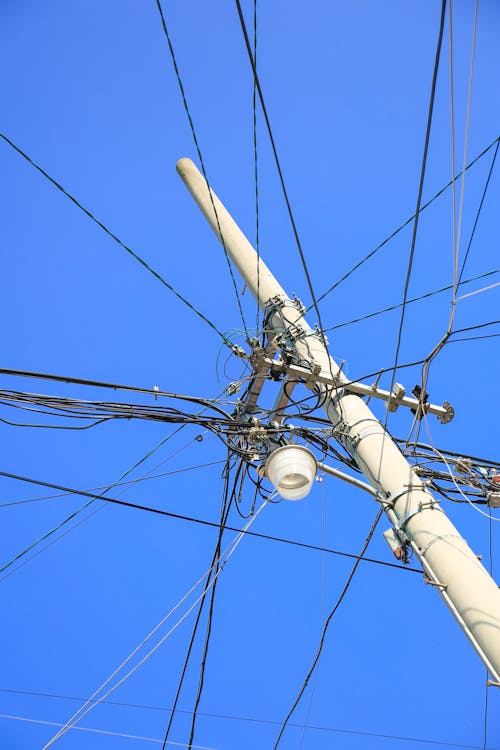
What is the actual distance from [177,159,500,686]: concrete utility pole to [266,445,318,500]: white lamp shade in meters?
0.46

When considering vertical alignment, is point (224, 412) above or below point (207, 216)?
below

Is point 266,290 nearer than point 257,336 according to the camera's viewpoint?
No

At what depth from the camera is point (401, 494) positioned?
3.22 meters

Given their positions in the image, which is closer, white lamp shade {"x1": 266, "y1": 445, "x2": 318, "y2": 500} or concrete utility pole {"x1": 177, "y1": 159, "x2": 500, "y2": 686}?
concrete utility pole {"x1": 177, "y1": 159, "x2": 500, "y2": 686}

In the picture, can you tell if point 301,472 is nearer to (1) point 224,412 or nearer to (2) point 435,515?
(2) point 435,515

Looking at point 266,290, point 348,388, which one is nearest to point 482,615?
point 348,388

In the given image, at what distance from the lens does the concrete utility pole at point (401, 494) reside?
2.62m

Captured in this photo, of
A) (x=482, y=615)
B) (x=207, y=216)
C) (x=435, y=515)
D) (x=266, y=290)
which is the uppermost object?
(x=207, y=216)

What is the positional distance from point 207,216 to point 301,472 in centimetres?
380

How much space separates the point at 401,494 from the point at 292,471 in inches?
23.9

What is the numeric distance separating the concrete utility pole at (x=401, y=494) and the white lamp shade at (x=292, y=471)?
46 cm

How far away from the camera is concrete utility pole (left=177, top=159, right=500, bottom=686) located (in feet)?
8.61

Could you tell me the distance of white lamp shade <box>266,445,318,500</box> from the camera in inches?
122

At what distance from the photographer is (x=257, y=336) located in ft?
15.7
